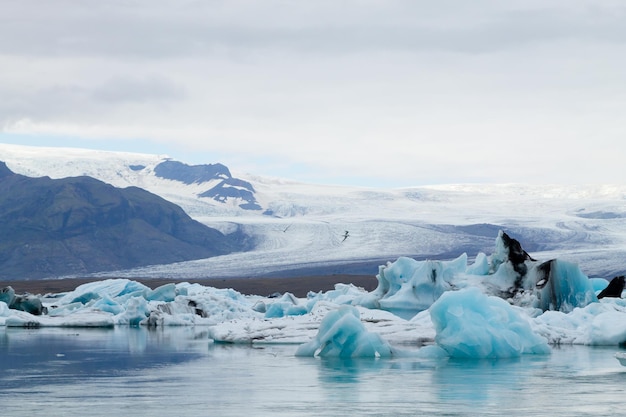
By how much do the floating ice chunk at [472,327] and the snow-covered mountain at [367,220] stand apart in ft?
167

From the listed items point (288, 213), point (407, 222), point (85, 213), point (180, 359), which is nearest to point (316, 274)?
point (407, 222)

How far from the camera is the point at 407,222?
93.4 m

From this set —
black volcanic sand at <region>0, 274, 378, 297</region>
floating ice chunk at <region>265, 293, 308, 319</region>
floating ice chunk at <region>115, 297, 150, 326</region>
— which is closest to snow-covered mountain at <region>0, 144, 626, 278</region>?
black volcanic sand at <region>0, 274, 378, 297</region>

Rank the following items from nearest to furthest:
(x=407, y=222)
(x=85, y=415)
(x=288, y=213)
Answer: (x=85, y=415) → (x=407, y=222) → (x=288, y=213)

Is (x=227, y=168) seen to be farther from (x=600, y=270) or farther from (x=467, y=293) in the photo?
(x=467, y=293)

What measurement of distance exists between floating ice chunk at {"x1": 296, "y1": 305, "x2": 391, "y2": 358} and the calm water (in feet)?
2.00

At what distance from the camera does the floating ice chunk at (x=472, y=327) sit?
18.2 meters

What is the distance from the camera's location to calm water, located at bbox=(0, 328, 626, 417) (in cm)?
1104

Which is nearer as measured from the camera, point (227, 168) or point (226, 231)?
point (226, 231)

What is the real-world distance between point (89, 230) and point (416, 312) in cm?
9126

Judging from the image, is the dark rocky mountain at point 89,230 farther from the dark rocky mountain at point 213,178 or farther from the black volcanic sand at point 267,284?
the black volcanic sand at point 267,284

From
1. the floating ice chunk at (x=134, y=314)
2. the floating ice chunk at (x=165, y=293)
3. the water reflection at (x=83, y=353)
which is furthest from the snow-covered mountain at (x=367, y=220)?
the water reflection at (x=83, y=353)

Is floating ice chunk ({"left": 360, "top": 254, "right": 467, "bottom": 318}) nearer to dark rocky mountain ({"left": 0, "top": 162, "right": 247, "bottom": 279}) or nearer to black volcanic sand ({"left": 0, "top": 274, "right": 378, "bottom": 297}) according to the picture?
black volcanic sand ({"left": 0, "top": 274, "right": 378, "bottom": 297})

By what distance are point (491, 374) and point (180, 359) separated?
20.6ft
